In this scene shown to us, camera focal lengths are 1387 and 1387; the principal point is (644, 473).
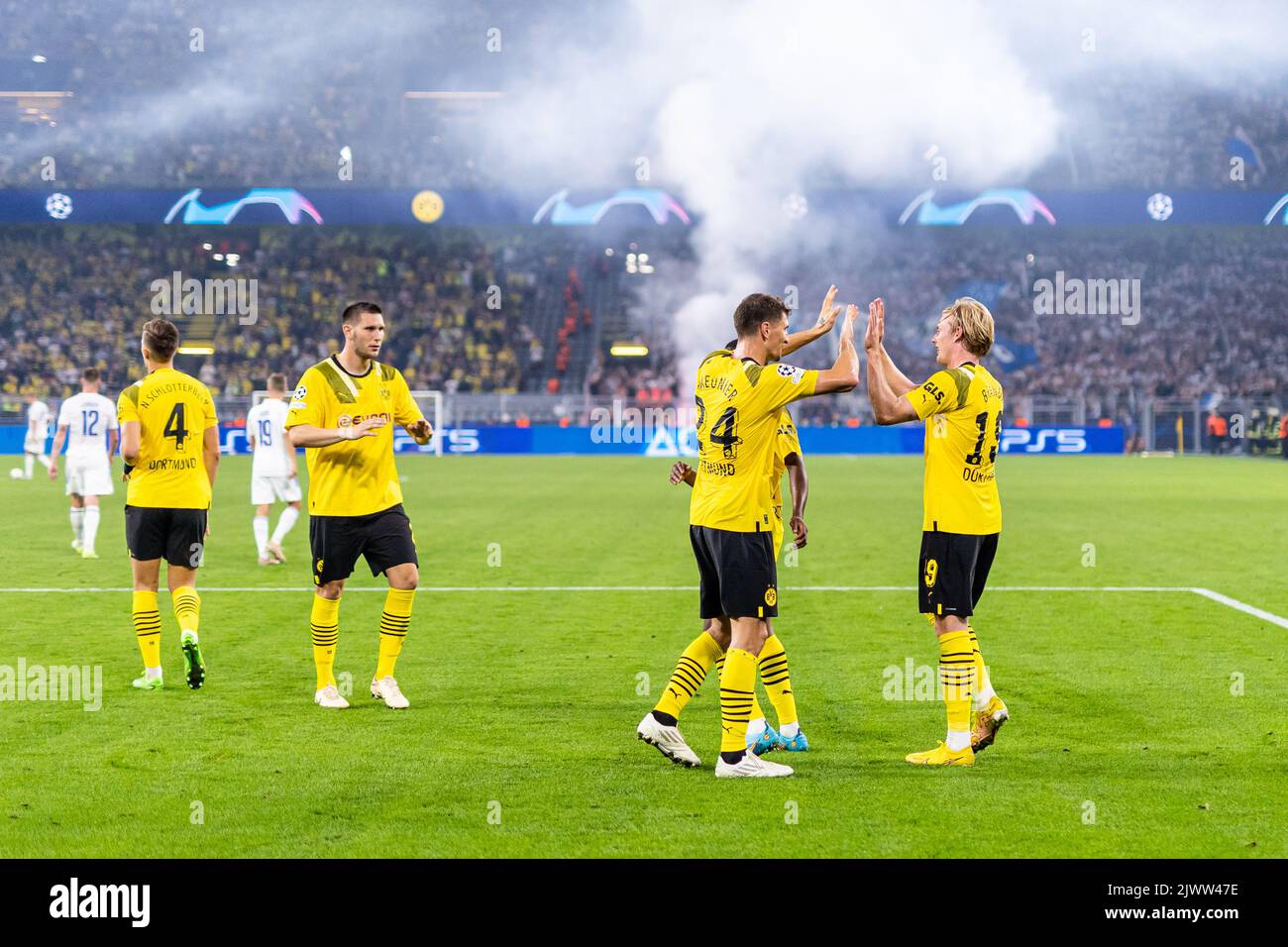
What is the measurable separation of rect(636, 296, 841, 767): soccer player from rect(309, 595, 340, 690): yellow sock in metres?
2.07

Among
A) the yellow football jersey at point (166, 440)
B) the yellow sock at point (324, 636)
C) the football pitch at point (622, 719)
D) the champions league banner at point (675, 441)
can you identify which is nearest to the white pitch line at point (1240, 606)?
the football pitch at point (622, 719)

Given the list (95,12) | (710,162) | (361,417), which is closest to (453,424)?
(710,162)

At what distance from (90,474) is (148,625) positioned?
768cm

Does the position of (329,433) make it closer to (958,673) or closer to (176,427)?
(176,427)

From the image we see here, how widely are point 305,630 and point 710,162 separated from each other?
144ft

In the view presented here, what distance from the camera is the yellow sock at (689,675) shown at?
21.1 ft

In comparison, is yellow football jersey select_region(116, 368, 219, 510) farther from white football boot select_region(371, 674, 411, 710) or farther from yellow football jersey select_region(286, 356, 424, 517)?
white football boot select_region(371, 674, 411, 710)

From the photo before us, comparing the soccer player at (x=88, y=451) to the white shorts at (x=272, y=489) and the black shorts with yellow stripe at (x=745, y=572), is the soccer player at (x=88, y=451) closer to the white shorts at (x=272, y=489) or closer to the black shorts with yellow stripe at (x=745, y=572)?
the white shorts at (x=272, y=489)

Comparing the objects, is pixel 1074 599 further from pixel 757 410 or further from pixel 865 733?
pixel 757 410

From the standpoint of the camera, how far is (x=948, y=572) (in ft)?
20.5

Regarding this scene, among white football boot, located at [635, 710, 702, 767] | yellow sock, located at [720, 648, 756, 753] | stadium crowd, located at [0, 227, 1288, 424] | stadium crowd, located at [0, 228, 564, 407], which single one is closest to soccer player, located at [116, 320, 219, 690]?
white football boot, located at [635, 710, 702, 767]

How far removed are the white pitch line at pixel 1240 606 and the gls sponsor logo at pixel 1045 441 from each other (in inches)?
1340

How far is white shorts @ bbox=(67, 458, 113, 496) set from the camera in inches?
598
